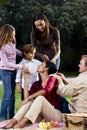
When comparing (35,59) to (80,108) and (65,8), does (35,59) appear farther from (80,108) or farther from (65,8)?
(65,8)

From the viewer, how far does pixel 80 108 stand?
657 cm

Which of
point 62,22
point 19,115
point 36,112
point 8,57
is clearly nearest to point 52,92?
point 36,112

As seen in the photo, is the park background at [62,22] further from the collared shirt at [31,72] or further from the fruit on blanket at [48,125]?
the fruit on blanket at [48,125]

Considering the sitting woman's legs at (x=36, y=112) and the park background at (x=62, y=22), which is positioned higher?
the sitting woman's legs at (x=36, y=112)

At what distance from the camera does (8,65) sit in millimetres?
7535

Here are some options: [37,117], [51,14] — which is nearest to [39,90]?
[37,117]

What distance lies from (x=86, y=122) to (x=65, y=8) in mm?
26134

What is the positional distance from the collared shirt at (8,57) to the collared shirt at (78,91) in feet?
3.91

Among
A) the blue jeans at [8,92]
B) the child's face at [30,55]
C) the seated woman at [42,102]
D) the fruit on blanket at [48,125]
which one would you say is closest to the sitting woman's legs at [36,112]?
the seated woman at [42,102]

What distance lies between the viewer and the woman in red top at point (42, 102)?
21.2ft

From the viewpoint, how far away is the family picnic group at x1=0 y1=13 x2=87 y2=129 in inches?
256

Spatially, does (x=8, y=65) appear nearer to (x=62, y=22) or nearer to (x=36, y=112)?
(x=36, y=112)

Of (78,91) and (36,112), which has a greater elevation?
(78,91)

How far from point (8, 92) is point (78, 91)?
1.54 meters
